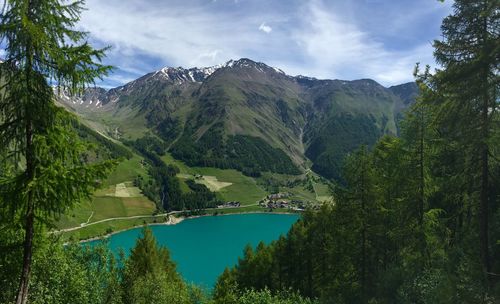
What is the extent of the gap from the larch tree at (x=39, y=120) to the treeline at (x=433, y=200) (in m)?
16.8

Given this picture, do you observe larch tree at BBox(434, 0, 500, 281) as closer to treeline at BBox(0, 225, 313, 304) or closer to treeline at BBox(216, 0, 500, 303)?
treeline at BBox(216, 0, 500, 303)

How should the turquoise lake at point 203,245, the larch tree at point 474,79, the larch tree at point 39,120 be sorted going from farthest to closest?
the turquoise lake at point 203,245 → the larch tree at point 474,79 → the larch tree at point 39,120

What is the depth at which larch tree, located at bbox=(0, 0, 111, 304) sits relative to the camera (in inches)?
430

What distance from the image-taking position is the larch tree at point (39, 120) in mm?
10914

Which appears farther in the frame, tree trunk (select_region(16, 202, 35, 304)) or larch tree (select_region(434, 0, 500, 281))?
larch tree (select_region(434, 0, 500, 281))

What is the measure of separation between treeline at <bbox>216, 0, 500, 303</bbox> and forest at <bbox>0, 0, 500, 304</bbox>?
84 millimetres

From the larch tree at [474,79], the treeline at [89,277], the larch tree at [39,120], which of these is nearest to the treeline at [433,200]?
the larch tree at [474,79]

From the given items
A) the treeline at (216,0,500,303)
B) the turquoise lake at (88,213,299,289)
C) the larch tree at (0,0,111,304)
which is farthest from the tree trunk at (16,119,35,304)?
the turquoise lake at (88,213,299,289)

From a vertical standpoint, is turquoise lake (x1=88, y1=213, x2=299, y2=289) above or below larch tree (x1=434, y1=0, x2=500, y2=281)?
below

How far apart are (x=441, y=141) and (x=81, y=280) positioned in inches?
994

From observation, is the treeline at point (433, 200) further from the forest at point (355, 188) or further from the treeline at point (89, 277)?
the treeline at point (89, 277)

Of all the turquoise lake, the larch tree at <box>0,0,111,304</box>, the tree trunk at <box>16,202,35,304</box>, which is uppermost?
the larch tree at <box>0,0,111,304</box>

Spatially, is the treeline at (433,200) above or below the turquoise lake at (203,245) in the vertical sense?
above

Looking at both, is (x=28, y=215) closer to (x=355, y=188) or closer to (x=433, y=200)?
(x=355, y=188)
